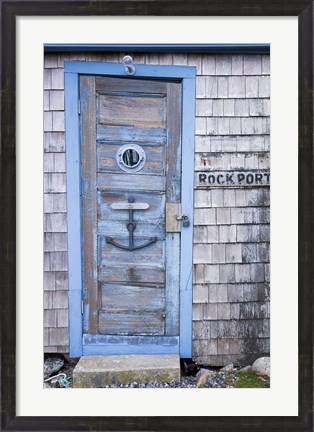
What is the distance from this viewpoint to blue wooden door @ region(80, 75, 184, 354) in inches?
101

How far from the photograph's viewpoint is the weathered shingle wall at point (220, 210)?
2.54 metres

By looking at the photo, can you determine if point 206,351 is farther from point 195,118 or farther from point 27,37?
point 27,37

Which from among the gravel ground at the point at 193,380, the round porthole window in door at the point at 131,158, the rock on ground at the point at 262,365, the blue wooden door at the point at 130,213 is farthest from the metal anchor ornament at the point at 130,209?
the rock on ground at the point at 262,365

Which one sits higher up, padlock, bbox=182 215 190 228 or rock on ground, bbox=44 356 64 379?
padlock, bbox=182 215 190 228

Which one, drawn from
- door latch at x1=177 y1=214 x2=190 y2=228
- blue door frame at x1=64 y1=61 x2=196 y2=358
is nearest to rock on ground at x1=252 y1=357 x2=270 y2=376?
blue door frame at x1=64 y1=61 x2=196 y2=358

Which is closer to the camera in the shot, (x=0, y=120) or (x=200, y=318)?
(x=0, y=120)

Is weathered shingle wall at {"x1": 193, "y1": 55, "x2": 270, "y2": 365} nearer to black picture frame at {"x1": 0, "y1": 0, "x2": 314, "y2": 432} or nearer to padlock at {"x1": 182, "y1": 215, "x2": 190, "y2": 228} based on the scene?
padlock at {"x1": 182, "y1": 215, "x2": 190, "y2": 228}

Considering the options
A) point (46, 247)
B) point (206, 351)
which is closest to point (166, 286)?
point (206, 351)

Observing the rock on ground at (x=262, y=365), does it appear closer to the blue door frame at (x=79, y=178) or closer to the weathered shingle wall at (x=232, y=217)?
the weathered shingle wall at (x=232, y=217)

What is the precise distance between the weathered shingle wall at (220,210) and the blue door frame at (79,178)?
0.04 metres

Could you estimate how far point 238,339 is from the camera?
8.82 feet

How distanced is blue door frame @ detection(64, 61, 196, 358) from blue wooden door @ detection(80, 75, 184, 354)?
0.13ft

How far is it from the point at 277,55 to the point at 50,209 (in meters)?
1.68

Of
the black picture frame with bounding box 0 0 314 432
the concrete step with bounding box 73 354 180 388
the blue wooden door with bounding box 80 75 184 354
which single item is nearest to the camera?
the black picture frame with bounding box 0 0 314 432
